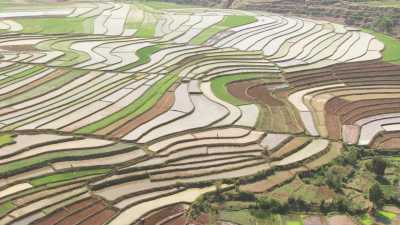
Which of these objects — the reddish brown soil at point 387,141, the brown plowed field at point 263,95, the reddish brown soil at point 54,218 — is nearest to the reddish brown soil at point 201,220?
the reddish brown soil at point 54,218

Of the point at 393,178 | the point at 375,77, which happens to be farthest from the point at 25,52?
the point at 393,178

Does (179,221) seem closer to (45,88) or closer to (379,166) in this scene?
(379,166)

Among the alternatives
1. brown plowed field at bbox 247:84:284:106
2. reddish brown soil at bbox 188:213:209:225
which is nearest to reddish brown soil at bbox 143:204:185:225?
reddish brown soil at bbox 188:213:209:225

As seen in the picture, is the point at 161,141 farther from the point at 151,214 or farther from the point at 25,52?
the point at 25,52

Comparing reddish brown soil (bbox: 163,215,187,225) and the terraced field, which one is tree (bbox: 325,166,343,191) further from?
reddish brown soil (bbox: 163,215,187,225)

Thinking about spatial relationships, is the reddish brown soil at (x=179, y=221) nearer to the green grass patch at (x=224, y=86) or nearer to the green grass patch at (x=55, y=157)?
the green grass patch at (x=55, y=157)

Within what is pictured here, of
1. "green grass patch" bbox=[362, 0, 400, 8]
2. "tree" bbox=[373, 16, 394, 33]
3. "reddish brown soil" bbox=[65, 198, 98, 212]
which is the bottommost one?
"reddish brown soil" bbox=[65, 198, 98, 212]
